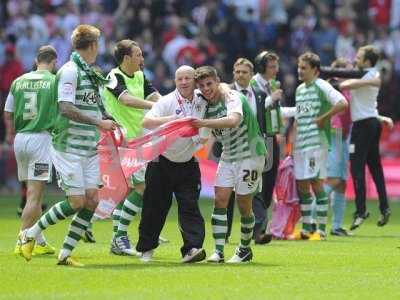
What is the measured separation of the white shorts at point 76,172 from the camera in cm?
1424

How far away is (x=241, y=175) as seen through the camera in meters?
14.8

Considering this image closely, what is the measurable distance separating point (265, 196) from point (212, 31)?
43.6 ft

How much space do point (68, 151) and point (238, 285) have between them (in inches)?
104

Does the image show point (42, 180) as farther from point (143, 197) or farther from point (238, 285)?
point (238, 285)

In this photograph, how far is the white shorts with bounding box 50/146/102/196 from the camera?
14.2m

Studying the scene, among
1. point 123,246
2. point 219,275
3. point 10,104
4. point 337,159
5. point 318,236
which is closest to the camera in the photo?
point 219,275

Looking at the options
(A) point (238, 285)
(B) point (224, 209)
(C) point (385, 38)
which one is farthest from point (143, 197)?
(C) point (385, 38)

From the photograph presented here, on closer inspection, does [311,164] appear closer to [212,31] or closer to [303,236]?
[303,236]

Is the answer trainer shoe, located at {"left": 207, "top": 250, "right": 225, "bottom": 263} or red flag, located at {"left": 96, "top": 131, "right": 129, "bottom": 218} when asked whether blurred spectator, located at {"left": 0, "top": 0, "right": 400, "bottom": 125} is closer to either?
red flag, located at {"left": 96, "top": 131, "right": 129, "bottom": 218}

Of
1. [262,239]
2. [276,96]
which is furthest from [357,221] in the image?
[276,96]

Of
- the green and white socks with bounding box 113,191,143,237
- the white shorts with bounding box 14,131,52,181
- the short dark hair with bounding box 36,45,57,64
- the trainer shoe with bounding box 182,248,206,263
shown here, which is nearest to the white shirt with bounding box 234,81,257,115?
the green and white socks with bounding box 113,191,143,237

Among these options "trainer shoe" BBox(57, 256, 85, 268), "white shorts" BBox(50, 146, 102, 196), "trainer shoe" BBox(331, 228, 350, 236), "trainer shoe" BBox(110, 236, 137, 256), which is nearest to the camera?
"white shorts" BBox(50, 146, 102, 196)

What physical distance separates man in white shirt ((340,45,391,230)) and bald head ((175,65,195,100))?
19.3 feet

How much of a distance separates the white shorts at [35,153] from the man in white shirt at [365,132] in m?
5.62
